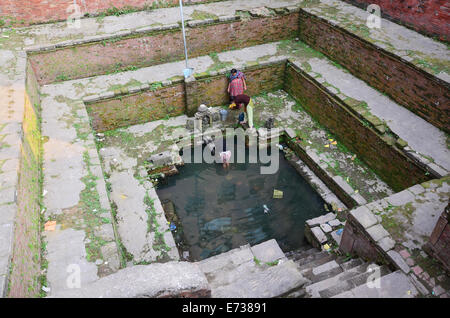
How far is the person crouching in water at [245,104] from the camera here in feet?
26.1

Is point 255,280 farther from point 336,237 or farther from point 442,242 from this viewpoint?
point 336,237

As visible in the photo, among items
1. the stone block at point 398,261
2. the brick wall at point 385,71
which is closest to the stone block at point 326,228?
the stone block at point 398,261

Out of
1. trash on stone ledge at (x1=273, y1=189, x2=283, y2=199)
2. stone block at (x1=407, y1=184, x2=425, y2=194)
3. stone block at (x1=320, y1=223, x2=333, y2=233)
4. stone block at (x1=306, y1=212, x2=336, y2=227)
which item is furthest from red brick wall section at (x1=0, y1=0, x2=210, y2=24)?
stone block at (x1=407, y1=184, x2=425, y2=194)

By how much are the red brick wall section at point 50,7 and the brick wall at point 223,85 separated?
3.61 metres

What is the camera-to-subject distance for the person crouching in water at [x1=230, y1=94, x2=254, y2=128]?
7.94 m

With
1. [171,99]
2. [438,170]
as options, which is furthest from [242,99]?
[438,170]

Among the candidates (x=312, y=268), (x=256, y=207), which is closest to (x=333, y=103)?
(x=256, y=207)

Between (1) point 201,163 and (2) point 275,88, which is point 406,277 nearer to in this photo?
(1) point 201,163

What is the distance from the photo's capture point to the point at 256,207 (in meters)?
6.64

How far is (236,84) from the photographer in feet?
27.2

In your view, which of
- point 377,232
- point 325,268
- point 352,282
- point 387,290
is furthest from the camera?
point 325,268

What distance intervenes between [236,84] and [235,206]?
3.30 meters

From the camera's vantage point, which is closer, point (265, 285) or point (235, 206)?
point (265, 285)

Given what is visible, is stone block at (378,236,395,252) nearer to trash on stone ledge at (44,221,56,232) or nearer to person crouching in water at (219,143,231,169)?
person crouching in water at (219,143,231,169)
